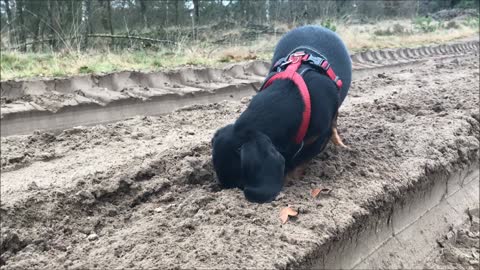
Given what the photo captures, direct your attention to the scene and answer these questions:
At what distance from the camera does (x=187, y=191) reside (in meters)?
3.49

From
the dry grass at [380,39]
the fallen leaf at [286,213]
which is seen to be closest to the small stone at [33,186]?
the fallen leaf at [286,213]

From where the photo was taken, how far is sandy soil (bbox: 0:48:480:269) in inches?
103

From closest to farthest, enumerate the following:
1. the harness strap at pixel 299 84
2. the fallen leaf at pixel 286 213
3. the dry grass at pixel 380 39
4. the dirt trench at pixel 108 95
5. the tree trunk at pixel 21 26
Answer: the fallen leaf at pixel 286 213
the harness strap at pixel 299 84
the dirt trench at pixel 108 95
the tree trunk at pixel 21 26
the dry grass at pixel 380 39

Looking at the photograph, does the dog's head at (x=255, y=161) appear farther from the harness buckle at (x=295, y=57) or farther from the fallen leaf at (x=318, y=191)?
the harness buckle at (x=295, y=57)

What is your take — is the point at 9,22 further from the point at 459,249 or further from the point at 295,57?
the point at 459,249

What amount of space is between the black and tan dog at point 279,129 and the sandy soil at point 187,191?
0.14 metres

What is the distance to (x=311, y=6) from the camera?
19.0 metres

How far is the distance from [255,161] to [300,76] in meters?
0.69

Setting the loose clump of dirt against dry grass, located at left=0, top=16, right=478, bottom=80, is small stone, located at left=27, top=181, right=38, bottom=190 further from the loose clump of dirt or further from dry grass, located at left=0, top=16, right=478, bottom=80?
dry grass, located at left=0, top=16, right=478, bottom=80

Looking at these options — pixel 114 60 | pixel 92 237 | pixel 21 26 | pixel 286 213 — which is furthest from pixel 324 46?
pixel 21 26

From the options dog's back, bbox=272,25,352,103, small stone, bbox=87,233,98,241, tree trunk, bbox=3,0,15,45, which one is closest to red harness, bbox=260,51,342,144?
dog's back, bbox=272,25,352,103

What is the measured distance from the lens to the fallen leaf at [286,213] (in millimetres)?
2857

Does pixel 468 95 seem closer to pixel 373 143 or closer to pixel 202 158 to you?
pixel 373 143

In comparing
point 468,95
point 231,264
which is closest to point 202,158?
point 231,264
